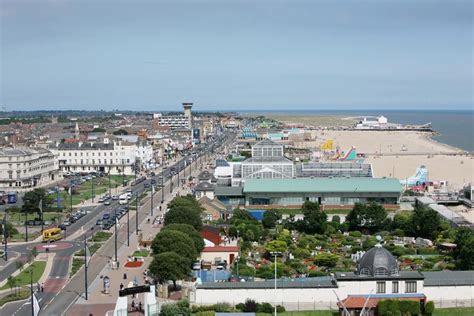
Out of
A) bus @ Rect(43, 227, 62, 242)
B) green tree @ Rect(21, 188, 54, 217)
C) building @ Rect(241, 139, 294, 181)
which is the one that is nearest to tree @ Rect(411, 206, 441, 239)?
building @ Rect(241, 139, 294, 181)

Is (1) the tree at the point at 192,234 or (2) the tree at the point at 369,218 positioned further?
(2) the tree at the point at 369,218

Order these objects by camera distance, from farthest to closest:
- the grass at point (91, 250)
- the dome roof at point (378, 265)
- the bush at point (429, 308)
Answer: the grass at point (91, 250), the dome roof at point (378, 265), the bush at point (429, 308)

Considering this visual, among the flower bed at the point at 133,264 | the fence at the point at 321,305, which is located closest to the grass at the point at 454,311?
the fence at the point at 321,305

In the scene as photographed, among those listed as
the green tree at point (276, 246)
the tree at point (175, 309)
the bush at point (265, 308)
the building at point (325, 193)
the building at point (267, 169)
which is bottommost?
the bush at point (265, 308)

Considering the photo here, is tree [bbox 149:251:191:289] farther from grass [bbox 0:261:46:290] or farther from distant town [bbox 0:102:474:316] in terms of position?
grass [bbox 0:261:46:290]

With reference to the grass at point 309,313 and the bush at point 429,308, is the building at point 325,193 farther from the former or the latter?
the bush at point 429,308

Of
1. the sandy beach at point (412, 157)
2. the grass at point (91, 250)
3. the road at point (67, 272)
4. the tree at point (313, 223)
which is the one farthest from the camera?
the sandy beach at point (412, 157)

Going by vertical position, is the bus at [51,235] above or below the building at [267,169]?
below
